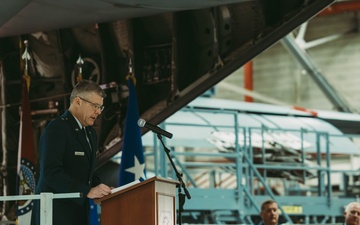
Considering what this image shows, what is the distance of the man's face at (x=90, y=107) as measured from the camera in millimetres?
4719

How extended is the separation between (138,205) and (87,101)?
67 cm

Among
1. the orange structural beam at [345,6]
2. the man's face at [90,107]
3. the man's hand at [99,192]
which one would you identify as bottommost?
the man's hand at [99,192]

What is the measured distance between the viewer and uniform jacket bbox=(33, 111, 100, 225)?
183 inches

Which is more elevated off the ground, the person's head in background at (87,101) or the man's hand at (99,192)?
the person's head in background at (87,101)

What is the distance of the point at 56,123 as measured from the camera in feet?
15.6

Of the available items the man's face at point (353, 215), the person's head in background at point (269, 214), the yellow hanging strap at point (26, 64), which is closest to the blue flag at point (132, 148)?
the yellow hanging strap at point (26, 64)

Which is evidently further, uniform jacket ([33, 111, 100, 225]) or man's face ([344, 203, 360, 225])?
man's face ([344, 203, 360, 225])

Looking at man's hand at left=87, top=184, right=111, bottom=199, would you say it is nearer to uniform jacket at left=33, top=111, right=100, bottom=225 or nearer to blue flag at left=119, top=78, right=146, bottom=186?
uniform jacket at left=33, top=111, right=100, bottom=225

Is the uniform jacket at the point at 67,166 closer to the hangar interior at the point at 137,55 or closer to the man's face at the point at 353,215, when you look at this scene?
the hangar interior at the point at 137,55

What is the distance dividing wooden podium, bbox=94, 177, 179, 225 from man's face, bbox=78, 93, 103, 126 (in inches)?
18.8

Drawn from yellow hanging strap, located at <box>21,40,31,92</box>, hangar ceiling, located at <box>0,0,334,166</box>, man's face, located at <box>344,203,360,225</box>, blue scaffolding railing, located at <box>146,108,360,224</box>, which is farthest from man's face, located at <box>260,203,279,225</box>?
blue scaffolding railing, located at <box>146,108,360,224</box>

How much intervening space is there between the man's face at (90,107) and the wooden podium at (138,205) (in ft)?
1.57

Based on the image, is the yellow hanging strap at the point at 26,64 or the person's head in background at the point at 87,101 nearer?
the person's head in background at the point at 87,101

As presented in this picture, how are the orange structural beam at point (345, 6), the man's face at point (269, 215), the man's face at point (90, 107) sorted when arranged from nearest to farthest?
1. the man's face at point (90, 107)
2. the man's face at point (269, 215)
3. the orange structural beam at point (345, 6)
